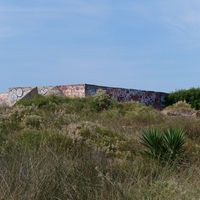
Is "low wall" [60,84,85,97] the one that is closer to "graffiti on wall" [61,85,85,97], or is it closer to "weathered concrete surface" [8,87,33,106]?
"graffiti on wall" [61,85,85,97]

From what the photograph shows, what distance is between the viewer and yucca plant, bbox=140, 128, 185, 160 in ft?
32.3

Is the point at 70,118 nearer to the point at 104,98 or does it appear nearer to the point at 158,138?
the point at 158,138

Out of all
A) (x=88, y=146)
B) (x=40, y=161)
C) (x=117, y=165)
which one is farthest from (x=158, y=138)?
(x=40, y=161)

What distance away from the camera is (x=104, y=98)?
2369 centimetres

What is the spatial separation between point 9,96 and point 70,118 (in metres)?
20.7

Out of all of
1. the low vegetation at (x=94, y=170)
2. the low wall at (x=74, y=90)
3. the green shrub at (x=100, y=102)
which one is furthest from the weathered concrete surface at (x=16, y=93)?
the low vegetation at (x=94, y=170)

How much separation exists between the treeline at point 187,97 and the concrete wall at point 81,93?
97 cm

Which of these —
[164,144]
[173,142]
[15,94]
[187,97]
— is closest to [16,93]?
[15,94]

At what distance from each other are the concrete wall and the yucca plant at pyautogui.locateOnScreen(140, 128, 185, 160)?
19759 mm

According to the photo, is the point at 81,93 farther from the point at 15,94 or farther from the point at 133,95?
the point at 15,94

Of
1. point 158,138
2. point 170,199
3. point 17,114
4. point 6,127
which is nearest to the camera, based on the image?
point 170,199

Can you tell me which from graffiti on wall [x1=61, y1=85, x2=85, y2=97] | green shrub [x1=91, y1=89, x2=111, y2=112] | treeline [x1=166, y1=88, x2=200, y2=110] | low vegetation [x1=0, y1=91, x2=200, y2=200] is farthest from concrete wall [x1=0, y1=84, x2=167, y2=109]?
low vegetation [x1=0, y1=91, x2=200, y2=200]

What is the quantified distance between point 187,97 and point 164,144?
27.9m

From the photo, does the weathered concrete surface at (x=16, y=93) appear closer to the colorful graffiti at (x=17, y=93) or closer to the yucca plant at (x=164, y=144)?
the colorful graffiti at (x=17, y=93)
